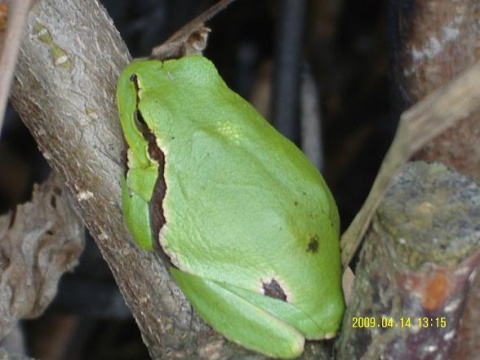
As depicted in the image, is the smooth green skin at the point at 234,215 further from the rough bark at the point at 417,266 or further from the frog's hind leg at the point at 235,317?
the rough bark at the point at 417,266

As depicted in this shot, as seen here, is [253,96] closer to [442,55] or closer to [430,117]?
[442,55]

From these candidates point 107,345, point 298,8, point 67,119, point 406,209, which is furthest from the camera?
point 107,345

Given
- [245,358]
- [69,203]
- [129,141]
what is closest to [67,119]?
[129,141]

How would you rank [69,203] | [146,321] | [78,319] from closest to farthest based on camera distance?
[146,321], [69,203], [78,319]

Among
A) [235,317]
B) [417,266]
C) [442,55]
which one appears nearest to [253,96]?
[442,55]

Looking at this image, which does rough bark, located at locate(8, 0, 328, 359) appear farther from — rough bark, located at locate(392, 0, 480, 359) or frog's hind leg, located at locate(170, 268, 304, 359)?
rough bark, located at locate(392, 0, 480, 359)

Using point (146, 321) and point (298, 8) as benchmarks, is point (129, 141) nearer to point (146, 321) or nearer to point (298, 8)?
point (146, 321)

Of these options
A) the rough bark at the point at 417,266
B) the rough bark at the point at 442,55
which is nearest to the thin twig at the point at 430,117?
the rough bark at the point at 417,266

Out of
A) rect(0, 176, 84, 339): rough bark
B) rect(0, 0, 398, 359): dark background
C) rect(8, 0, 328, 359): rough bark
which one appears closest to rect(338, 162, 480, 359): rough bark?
rect(8, 0, 328, 359): rough bark
